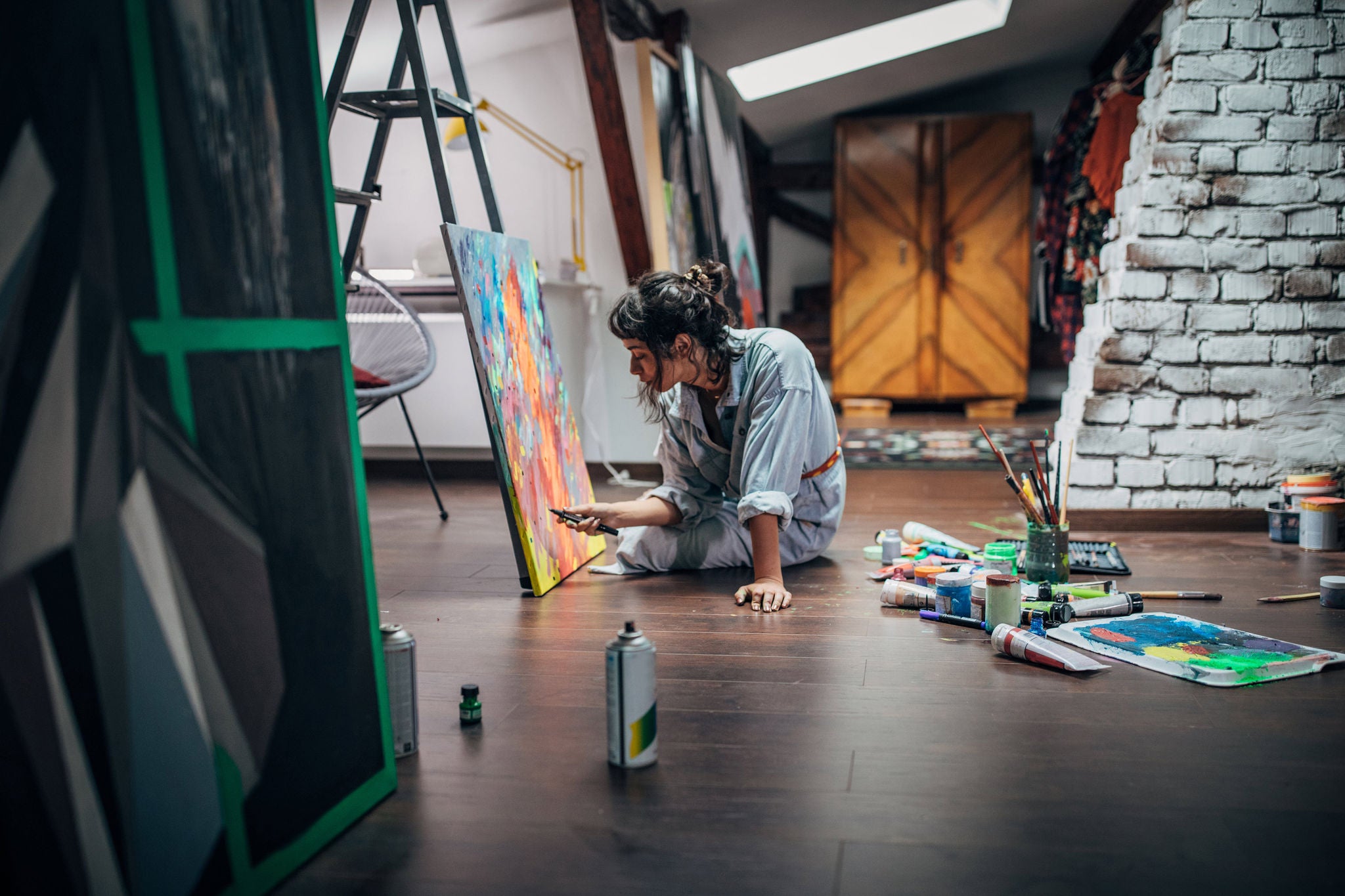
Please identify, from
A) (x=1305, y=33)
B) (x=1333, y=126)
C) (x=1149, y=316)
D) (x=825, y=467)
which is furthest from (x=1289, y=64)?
(x=825, y=467)

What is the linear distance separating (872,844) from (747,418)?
142cm

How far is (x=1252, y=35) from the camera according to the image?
3.35 m

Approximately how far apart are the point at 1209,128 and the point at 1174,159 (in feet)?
0.45

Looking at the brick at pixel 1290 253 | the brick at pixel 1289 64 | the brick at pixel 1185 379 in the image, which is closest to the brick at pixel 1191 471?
the brick at pixel 1185 379

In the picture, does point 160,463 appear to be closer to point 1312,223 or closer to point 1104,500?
point 1104,500

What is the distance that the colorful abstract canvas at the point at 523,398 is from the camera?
2.49 meters

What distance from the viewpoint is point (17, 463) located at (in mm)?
981

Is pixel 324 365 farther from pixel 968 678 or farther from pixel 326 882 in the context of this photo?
pixel 968 678

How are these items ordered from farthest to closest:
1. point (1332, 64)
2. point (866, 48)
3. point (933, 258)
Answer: point (933, 258)
point (866, 48)
point (1332, 64)

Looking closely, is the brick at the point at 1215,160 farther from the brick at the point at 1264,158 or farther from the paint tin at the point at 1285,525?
the paint tin at the point at 1285,525

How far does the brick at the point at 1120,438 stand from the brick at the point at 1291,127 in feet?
3.23

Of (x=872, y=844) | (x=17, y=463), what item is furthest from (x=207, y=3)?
(x=872, y=844)

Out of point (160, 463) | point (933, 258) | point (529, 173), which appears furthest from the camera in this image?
point (933, 258)

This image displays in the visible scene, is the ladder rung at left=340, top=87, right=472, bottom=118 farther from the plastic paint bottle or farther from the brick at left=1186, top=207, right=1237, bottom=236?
the brick at left=1186, top=207, right=1237, bottom=236
